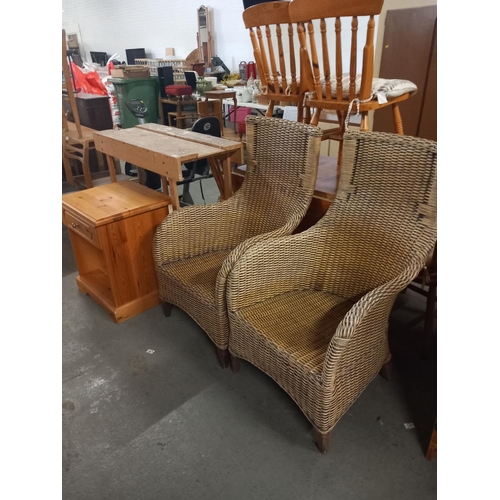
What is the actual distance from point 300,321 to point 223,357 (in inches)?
17.9

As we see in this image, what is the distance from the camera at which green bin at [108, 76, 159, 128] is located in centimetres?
564

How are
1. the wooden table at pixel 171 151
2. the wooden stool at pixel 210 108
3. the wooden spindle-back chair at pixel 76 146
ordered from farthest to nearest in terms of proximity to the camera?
the wooden stool at pixel 210 108 → the wooden spindle-back chair at pixel 76 146 → the wooden table at pixel 171 151

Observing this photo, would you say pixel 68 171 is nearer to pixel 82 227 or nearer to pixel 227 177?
pixel 82 227

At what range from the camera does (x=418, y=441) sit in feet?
4.64

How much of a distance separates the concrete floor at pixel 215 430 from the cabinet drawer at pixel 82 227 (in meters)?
0.52

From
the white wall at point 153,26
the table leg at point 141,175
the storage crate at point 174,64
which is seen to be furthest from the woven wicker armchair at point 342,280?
the storage crate at point 174,64

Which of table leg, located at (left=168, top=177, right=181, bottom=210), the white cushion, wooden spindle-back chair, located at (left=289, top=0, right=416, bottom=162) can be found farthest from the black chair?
the white cushion

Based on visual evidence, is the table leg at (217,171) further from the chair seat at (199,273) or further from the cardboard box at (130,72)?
the cardboard box at (130,72)

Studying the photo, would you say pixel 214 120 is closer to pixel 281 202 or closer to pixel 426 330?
pixel 281 202

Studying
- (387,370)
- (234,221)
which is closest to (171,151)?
(234,221)

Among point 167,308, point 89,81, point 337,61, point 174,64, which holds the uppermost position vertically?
point 174,64

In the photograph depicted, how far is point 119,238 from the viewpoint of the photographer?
1942 mm

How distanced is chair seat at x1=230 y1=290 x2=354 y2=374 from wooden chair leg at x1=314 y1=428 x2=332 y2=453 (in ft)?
0.90

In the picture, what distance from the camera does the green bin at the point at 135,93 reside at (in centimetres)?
564
